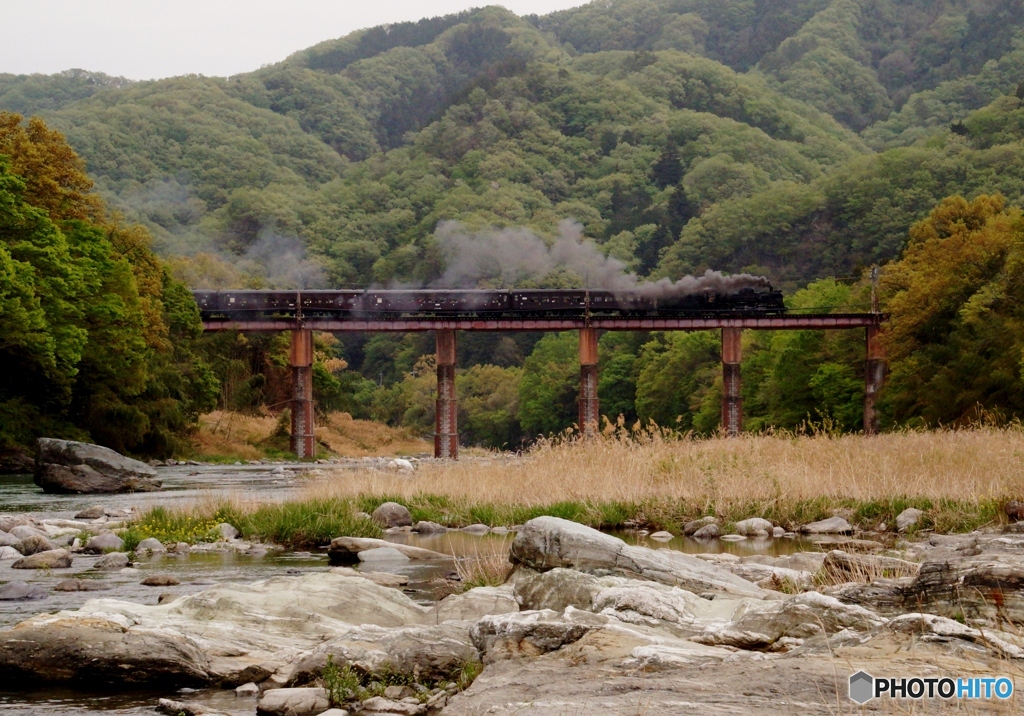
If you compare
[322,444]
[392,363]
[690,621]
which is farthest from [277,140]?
[690,621]

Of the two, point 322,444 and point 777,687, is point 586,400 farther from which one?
point 777,687

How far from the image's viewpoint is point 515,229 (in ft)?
470

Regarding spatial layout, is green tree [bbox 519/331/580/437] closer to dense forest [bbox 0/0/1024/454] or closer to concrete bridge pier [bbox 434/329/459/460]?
dense forest [bbox 0/0/1024/454]

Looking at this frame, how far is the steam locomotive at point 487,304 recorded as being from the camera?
83.1m

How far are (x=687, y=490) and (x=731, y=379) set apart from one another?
61.7 m

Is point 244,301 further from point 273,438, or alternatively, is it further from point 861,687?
point 861,687

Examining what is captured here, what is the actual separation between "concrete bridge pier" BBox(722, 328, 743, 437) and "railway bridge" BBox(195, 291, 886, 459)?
0.07 metres

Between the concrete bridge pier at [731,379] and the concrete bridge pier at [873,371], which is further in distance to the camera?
the concrete bridge pier at [731,379]

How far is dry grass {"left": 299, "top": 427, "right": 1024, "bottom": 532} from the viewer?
78.8ft

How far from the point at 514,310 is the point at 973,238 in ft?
101

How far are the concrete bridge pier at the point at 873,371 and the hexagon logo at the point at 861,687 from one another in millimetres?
69856

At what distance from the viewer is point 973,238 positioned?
208ft

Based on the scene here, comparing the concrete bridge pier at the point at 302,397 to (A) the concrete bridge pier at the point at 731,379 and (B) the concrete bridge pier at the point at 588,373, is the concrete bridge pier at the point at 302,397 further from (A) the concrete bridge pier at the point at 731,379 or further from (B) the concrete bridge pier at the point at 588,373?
(A) the concrete bridge pier at the point at 731,379

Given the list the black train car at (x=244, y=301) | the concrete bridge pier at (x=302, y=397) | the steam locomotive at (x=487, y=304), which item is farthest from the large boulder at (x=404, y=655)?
the steam locomotive at (x=487, y=304)
